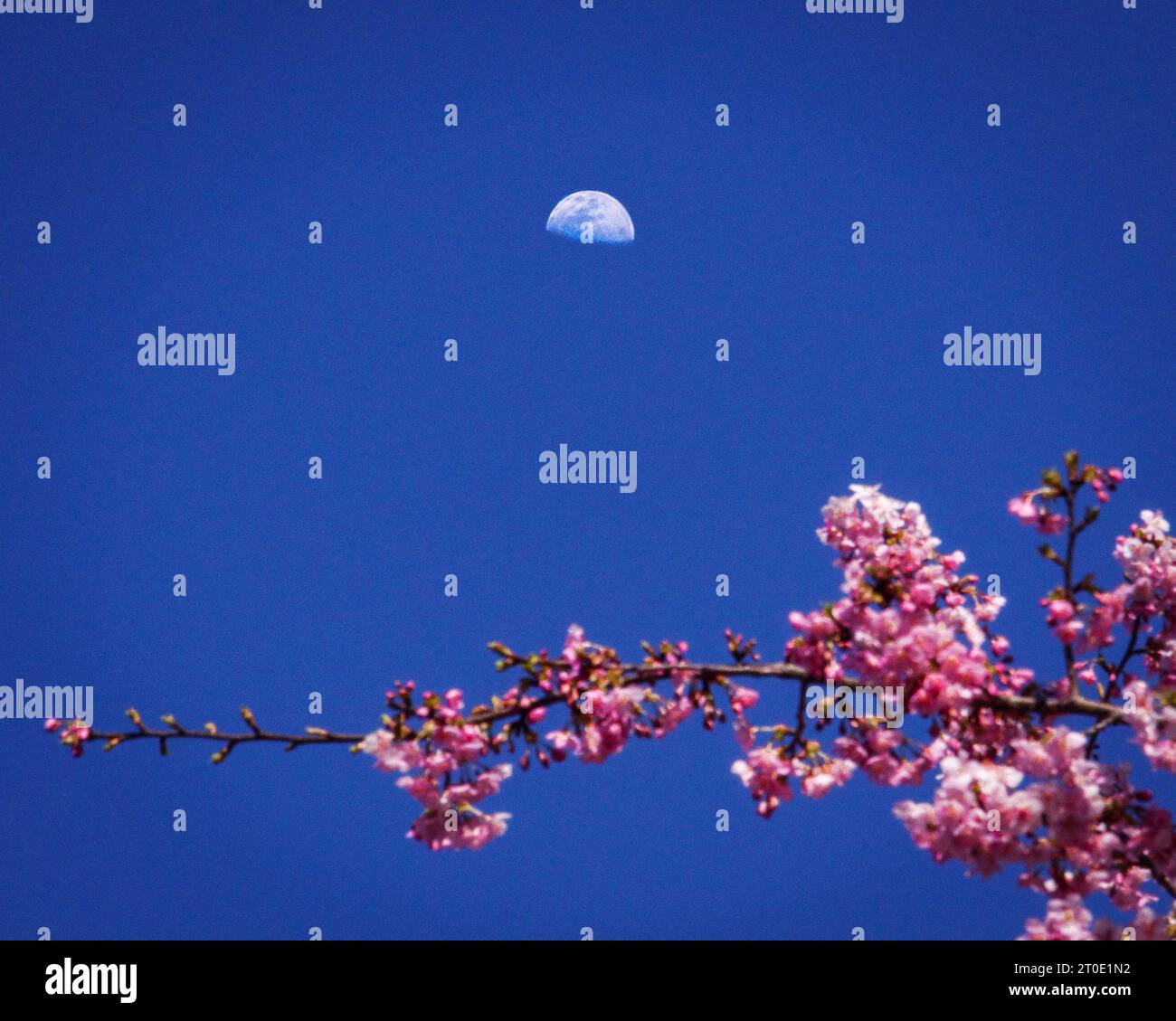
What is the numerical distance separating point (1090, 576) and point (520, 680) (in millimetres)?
1116

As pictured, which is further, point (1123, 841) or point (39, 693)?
point (39, 693)

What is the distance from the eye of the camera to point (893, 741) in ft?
7.04

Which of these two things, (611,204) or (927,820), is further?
(611,204)

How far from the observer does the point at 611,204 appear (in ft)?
26.9

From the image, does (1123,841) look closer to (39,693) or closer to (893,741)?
(893,741)

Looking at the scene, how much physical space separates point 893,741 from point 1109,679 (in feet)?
1.58
